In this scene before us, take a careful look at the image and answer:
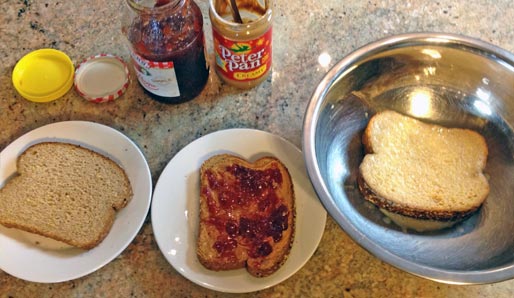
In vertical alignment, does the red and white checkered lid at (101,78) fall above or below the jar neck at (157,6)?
below

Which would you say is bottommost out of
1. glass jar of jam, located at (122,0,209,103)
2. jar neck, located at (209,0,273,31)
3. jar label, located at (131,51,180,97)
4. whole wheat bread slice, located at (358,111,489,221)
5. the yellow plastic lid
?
the yellow plastic lid

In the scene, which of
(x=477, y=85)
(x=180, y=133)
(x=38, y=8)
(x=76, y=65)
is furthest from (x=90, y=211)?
(x=477, y=85)

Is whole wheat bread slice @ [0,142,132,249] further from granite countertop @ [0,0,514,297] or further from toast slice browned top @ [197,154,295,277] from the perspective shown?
toast slice browned top @ [197,154,295,277]

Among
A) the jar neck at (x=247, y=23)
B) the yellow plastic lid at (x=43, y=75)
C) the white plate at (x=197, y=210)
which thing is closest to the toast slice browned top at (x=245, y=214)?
the white plate at (x=197, y=210)

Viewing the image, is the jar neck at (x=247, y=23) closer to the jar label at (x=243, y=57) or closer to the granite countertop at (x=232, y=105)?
the jar label at (x=243, y=57)

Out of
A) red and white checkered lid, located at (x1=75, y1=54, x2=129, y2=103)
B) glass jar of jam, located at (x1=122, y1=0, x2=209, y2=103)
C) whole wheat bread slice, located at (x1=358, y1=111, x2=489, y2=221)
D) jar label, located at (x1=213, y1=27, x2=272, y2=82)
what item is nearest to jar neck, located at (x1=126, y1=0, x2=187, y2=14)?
glass jar of jam, located at (x1=122, y1=0, x2=209, y2=103)
